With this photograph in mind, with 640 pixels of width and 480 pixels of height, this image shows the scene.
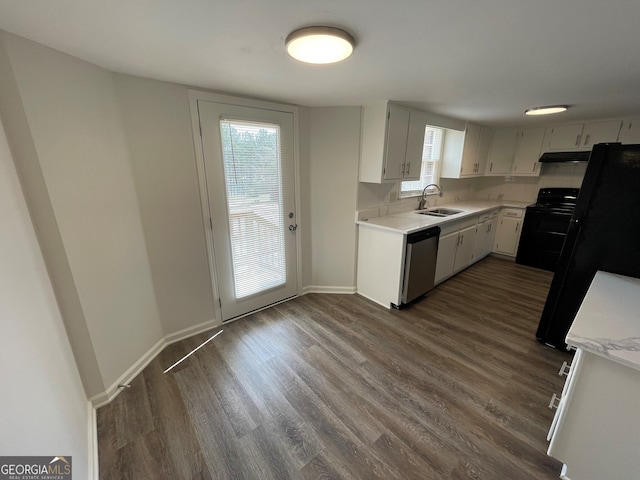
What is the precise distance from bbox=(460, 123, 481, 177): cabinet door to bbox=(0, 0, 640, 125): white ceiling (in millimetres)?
1763

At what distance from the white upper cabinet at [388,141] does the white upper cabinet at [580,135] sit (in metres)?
2.65

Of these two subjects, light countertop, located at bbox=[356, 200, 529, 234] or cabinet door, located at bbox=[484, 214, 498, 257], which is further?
cabinet door, located at bbox=[484, 214, 498, 257]

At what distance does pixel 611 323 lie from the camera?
1223 mm

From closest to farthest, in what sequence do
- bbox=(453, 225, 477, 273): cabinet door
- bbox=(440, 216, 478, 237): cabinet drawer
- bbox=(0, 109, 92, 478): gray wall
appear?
bbox=(0, 109, 92, 478): gray wall < bbox=(440, 216, 478, 237): cabinet drawer < bbox=(453, 225, 477, 273): cabinet door

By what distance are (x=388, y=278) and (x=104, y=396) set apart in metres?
2.65

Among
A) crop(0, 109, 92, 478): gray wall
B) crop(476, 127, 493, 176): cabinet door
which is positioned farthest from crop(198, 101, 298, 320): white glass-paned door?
crop(476, 127, 493, 176): cabinet door

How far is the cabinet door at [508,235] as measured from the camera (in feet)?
14.4

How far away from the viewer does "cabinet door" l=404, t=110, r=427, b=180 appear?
295cm

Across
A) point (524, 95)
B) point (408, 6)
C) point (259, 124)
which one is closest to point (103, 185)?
point (259, 124)

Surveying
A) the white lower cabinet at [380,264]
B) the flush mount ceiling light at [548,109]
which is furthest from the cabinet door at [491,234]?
the white lower cabinet at [380,264]

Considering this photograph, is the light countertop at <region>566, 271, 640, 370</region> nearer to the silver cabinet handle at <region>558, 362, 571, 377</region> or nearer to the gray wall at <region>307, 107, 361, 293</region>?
the silver cabinet handle at <region>558, 362, 571, 377</region>

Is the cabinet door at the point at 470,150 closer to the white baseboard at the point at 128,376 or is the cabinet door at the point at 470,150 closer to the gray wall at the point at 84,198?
the gray wall at the point at 84,198

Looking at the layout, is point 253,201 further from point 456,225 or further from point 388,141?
point 456,225

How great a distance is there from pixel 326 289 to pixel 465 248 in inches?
87.2
